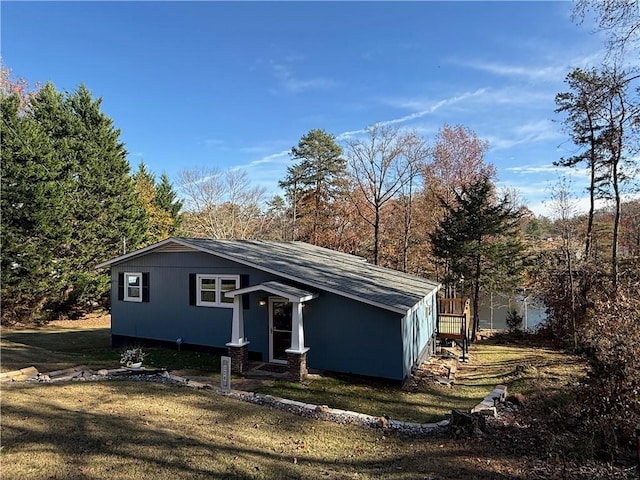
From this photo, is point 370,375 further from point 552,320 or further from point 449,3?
point 552,320

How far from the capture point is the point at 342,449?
5133 mm

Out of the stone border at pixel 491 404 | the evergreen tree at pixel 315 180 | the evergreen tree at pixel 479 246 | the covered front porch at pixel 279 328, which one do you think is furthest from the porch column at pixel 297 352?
the evergreen tree at pixel 315 180

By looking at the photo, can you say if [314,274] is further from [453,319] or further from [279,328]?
[453,319]

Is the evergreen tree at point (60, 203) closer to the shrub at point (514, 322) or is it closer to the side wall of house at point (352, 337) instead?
the side wall of house at point (352, 337)

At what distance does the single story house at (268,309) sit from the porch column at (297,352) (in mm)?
23

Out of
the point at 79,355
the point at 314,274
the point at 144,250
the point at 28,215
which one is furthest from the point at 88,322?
the point at 314,274

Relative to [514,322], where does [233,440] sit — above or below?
above

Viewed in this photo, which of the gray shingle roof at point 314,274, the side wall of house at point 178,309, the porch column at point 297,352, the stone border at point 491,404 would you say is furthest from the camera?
the side wall of house at point 178,309

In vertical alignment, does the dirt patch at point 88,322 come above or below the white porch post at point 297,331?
below

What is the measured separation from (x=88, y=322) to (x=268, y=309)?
1487cm

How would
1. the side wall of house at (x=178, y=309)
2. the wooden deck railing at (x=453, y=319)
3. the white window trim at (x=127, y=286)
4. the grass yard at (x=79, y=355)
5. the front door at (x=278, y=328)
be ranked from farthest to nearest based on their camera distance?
the wooden deck railing at (x=453, y=319) < the white window trim at (x=127, y=286) < the side wall of house at (x=178, y=309) < the front door at (x=278, y=328) < the grass yard at (x=79, y=355)

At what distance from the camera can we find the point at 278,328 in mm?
10344

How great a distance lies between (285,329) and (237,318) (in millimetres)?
1432

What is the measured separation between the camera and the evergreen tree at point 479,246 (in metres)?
17.3
